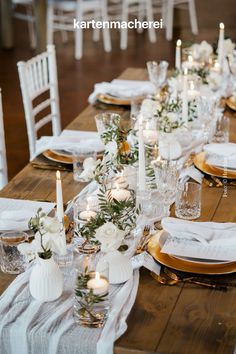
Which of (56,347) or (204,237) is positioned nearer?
(56,347)

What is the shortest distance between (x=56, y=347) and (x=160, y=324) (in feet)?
0.89

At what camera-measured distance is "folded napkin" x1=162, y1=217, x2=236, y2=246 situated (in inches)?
90.1

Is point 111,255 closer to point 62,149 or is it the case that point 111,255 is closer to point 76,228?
point 76,228

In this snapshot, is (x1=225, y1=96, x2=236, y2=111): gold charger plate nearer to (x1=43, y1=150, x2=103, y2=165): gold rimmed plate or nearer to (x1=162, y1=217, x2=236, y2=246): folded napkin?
(x1=43, y1=150, x2=103, y2=165): gold rimmed plate

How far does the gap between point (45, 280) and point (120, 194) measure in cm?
49

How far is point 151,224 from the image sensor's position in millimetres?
2447

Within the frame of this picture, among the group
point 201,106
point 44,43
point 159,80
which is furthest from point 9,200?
point 44,43

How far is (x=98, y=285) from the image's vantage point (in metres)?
1.90

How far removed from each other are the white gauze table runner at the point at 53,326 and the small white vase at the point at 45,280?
2cm

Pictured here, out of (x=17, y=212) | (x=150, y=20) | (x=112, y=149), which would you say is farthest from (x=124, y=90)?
(x=150, y=20)

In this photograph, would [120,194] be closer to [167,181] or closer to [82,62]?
[167,181]

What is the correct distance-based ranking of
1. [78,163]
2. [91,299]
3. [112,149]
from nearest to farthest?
[91,299] → [112,149] → [78,163]

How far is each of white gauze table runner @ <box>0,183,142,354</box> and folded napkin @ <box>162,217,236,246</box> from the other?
30cm

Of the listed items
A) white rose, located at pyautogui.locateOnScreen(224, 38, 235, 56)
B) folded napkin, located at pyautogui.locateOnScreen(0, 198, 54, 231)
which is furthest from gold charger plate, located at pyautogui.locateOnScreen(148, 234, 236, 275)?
white rose, located at pyautogui.locateOnScreen(224, 38, 235, 56)
